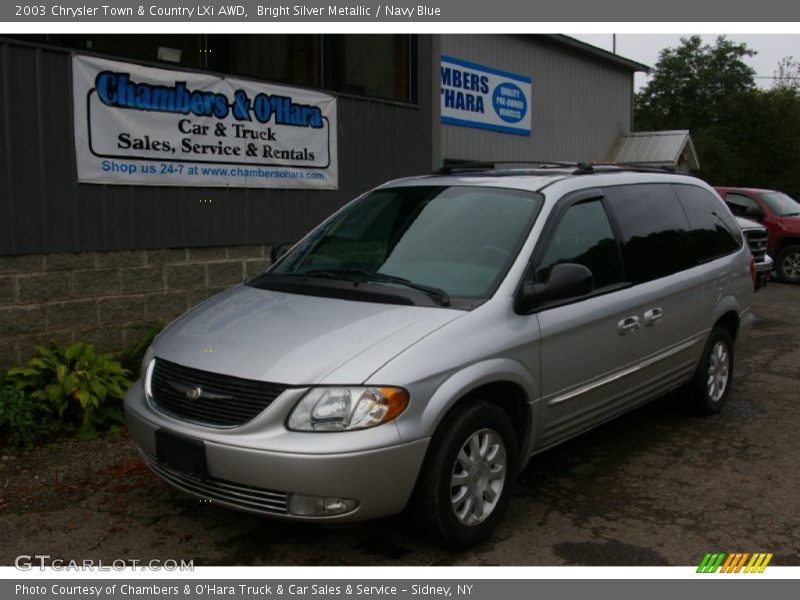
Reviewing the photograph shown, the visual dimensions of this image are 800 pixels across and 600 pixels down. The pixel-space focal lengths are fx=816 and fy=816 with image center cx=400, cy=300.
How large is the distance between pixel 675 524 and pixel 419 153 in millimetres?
6690

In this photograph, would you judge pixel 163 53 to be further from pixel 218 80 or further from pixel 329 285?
pixel 329 285

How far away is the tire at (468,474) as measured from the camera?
363 centimetres

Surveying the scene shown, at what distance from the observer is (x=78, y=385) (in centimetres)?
574


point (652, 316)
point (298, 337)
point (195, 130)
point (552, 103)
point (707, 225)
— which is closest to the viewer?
point (298, 337)

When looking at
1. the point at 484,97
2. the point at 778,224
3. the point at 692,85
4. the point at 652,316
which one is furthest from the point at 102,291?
the point at 692,85

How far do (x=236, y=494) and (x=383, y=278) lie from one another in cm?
143

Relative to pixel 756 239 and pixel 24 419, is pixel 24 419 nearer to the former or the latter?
pixel 24 419

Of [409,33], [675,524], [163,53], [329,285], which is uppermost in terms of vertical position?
[409,33]

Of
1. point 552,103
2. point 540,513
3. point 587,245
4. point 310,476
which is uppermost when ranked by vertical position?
point 552,103

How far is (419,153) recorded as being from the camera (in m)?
10.1

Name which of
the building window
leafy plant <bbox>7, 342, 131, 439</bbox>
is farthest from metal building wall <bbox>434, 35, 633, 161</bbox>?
leafy plant <bbox>7, 342, 131, 439</bbox>

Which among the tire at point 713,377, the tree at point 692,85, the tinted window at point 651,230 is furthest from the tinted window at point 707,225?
the tree at point 692,85

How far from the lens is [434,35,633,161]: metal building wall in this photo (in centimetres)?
1310

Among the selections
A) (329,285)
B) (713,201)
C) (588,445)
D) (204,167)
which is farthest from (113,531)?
(713,201)
